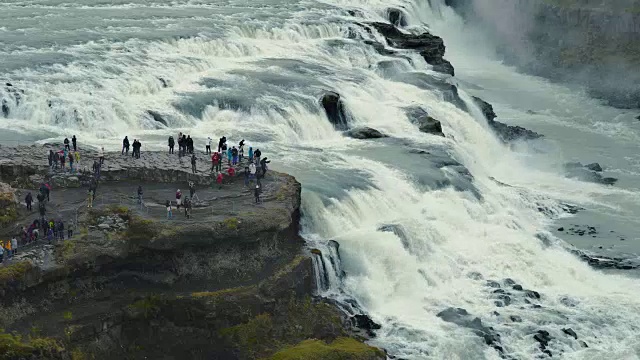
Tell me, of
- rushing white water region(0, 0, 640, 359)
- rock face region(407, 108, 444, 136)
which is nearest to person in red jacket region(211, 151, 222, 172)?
rushing white water region(0, 0, 640, 359)

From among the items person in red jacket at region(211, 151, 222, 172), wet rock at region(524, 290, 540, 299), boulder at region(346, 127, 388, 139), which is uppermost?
person in red jacket at region(211, 151, 222, 172)

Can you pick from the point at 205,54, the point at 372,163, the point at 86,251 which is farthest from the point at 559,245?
the point at 205,54

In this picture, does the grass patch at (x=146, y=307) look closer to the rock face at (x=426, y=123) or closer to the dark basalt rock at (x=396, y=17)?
the rock face at (x=426, y=123)

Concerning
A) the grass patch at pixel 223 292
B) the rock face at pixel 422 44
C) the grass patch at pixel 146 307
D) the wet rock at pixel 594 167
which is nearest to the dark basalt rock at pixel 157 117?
the grass patch at pixel 223 292

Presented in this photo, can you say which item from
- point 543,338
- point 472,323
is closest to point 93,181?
point 472,323

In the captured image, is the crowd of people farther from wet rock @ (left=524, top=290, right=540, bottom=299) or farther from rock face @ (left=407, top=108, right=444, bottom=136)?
rock face @ (left=407, top=108, right=444, bottom=136)

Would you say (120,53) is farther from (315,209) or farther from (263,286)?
(263,286)
